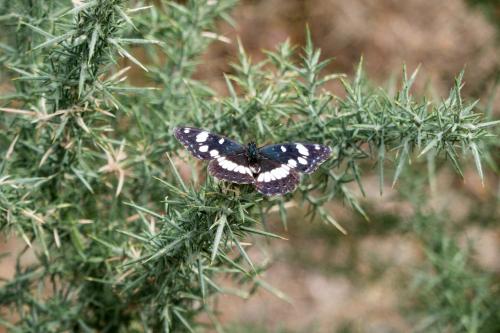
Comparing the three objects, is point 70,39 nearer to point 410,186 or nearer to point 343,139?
point 343,139

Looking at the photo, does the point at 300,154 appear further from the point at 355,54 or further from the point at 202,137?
the point at 355,54

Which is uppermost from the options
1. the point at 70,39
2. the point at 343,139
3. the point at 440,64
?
the point at 70,39

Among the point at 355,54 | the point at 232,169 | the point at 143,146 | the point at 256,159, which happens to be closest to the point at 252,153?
the point at 256,159

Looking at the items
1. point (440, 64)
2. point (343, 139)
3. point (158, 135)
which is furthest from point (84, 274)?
point (440, 64)

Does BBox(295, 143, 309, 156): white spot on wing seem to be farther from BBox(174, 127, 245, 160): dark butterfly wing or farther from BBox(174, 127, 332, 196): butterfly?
BBox(174, 127, 245, 160): dark butterfly wing

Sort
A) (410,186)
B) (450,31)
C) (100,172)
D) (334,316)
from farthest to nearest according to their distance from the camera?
(450,31), (334,316), (410,186), (100,172)

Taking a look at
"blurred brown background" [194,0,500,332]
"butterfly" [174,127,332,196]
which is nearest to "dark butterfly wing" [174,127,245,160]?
"butterfly" [174,127,332,196]
